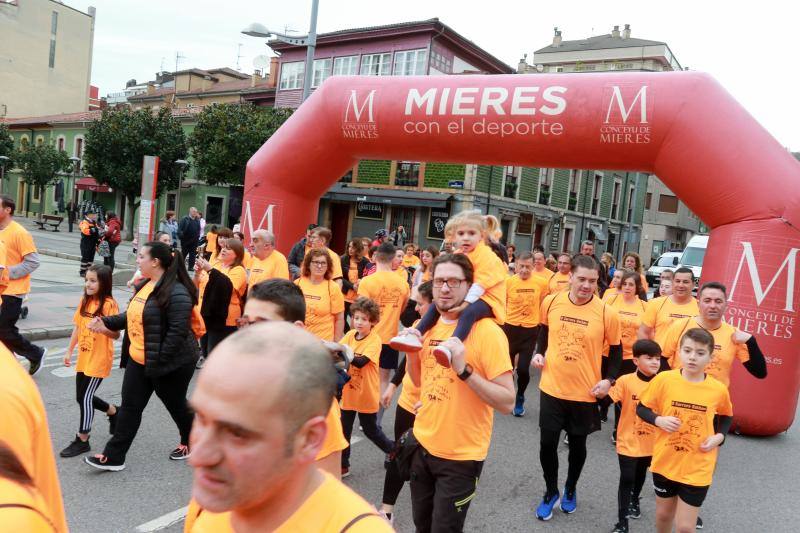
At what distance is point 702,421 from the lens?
3.53m

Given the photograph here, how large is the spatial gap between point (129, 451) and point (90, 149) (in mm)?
30715

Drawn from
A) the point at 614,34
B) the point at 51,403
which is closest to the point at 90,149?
the point at 51,403

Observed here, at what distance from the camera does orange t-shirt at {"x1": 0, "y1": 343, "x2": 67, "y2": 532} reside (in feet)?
4.71

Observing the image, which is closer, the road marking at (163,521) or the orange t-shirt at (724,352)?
the road marking at (163,521)

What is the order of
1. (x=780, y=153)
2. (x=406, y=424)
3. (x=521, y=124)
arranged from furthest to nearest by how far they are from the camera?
(x=521, y=124) < (x=780, y=153) < (x=406, y=424)

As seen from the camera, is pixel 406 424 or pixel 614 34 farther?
pixel 614 34

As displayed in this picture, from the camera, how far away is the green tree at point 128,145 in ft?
100

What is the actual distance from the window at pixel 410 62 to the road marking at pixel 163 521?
25.3 metres

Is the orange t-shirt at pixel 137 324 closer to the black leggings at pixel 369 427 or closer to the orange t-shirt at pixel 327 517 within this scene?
the black leggings at pixel 369 427

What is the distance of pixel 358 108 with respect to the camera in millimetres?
9102

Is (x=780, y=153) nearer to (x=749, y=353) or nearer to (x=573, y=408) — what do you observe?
(x=749, y=353)

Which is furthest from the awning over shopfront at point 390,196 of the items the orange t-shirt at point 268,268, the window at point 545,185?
the orange t-shirt at point 268,268

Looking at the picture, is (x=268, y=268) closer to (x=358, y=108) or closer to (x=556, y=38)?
(x=358, y=108)

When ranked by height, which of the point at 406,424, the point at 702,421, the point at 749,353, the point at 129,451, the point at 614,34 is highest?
the point at 614,34
